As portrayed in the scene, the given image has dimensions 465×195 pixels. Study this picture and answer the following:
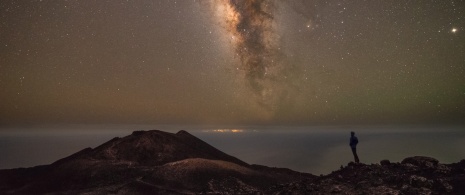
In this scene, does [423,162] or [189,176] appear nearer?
[423,162]

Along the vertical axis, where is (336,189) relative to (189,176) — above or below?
below

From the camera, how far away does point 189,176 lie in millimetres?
23312

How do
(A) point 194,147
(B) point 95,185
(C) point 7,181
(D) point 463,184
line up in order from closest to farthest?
(D) point 463,184
(B) point 95,185
(C) point 7,181
(A) point 194,147

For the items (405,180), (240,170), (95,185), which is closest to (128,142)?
(95,185)

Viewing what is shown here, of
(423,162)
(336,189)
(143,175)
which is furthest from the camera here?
(143,175)

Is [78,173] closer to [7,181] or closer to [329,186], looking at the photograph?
[7,181]

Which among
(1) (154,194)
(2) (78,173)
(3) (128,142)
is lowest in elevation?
(1) (154,194)

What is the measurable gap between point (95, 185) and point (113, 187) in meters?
2.98

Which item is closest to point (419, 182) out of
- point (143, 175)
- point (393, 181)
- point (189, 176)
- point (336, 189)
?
point (393, 181)

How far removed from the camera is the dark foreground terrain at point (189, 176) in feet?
48.5

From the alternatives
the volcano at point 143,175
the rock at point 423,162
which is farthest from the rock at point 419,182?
the volcano at point 143,175

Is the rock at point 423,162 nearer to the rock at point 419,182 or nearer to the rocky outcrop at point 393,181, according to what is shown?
the rocky outcrop at point 393,181

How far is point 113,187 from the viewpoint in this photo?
20.7 m

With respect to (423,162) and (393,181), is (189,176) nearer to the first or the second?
(393,181)
